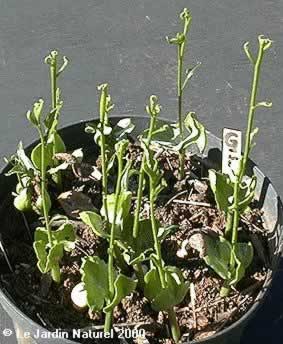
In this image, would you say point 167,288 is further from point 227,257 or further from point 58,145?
point 58,145

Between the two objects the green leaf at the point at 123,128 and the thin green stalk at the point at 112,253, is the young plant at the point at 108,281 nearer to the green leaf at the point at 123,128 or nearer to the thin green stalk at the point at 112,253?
the thin green stalk at the point at 112,253

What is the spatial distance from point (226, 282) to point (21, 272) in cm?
21

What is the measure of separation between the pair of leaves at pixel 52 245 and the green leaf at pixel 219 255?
0.44 ft

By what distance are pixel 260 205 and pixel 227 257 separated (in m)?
0.11

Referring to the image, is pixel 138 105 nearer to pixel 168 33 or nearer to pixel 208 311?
pixel 168 33

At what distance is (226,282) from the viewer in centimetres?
86

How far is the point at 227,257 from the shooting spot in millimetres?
859

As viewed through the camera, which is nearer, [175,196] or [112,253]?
[112,253]

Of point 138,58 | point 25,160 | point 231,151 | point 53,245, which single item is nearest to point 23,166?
point 25,160

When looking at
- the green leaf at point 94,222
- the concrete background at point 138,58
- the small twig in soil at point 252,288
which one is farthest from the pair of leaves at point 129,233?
the concrete background at point 138,58

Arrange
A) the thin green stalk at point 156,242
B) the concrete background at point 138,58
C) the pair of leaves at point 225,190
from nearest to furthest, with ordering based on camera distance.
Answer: the thin green stalk at point 156,242 < the pair of leaves at point 225,190 < the concrete background at point 138,58

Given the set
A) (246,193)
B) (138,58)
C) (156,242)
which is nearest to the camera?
(156,242)

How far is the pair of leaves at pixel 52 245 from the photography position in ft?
2.74

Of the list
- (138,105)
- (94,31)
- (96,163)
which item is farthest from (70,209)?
(94,31)
